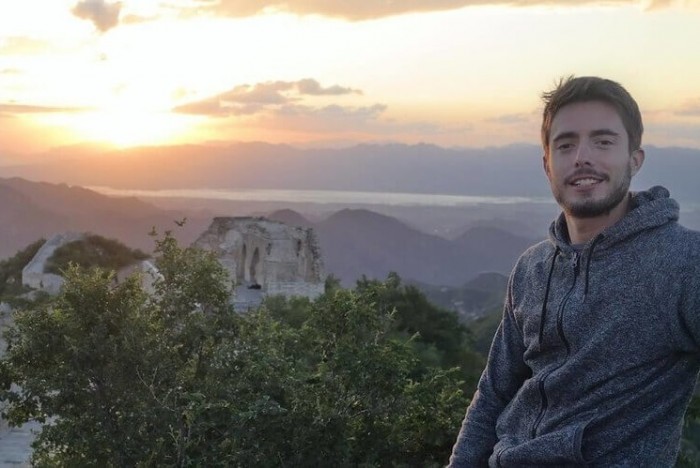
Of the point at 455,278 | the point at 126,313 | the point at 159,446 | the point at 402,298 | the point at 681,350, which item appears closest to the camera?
the point at 681,350

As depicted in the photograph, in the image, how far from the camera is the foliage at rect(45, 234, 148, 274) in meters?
31.6

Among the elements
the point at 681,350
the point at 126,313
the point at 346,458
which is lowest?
the point at 346,458

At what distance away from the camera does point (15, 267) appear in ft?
111

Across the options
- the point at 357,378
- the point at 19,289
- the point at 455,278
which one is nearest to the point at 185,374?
the point at 357,378

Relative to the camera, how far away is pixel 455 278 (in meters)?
68.2

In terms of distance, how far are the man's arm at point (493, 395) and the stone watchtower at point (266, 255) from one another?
70.4 ft

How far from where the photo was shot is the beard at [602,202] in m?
2.44

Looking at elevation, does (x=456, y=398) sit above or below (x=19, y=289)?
above

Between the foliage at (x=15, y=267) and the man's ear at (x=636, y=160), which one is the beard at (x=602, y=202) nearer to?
the man's ear at (x=636, y=160)

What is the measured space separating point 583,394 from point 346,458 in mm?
3768

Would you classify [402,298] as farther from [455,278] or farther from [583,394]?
[455,278]

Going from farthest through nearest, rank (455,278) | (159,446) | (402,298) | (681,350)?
(455,278) → (402,298) → (159,446) → (681,350)

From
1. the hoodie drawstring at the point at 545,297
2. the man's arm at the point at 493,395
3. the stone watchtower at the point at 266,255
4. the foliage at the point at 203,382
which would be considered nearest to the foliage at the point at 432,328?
the stone watchtower at the point at 266,255

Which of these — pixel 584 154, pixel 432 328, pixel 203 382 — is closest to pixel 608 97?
pixel 584 154
